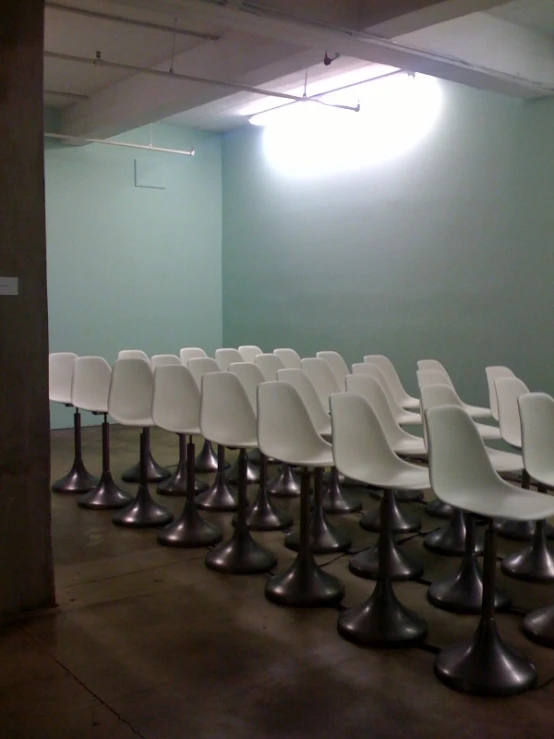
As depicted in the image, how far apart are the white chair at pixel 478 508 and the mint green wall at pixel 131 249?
6303 millimetres

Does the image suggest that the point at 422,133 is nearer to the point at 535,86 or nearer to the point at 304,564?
the point at 535,86

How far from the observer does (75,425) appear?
574 cm

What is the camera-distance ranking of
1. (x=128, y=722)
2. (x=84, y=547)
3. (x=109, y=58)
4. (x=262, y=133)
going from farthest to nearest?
(x=262, y=133) < (x=109, y=58) < (x=84, y=547) < (x=128, y=722)

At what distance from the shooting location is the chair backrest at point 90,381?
17.9 ft

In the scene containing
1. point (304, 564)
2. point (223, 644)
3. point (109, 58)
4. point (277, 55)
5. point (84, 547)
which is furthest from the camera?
point (109, 58)

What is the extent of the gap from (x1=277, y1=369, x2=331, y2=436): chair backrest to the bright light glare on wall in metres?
3.44

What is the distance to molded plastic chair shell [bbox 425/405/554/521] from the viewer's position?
9.77 feet

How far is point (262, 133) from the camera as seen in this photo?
901 centimetres

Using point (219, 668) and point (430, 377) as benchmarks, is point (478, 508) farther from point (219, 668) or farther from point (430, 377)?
point (430, 377)

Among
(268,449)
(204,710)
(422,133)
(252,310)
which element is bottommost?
(204,710)

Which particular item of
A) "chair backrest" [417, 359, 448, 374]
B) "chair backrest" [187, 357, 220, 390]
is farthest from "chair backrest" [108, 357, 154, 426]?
"chair backrest" [417, 359, 448, 374]

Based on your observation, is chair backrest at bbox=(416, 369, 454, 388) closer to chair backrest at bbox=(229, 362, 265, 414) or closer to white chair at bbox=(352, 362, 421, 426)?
white chair at bbox=(352, 362, 421, 426)

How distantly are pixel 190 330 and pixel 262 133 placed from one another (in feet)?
8.47

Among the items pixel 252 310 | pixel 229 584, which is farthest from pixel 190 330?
pixel 229 584
